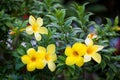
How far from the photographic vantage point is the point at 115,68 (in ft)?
5.43

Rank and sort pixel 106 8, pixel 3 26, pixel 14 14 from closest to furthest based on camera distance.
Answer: pixel 3 26, pixel 14 14, pixel 106 8

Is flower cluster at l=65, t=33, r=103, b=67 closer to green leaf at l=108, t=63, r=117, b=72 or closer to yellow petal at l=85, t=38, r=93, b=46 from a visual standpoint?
yellow petal at l=85, t=38, r=93, b=46

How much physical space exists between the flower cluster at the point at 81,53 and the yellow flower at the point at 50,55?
6 centimetres

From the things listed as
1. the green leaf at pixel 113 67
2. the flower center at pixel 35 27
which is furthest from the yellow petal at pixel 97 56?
the flower center at pixel 35 27

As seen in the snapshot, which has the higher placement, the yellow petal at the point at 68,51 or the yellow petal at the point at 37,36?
the yellow petal at the point at 37,36

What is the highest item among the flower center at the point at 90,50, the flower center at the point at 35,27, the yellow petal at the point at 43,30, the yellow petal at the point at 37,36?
the flower center at the point at 35,27

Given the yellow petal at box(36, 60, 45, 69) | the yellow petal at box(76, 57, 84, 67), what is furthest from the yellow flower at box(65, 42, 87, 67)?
the yellow petal at box(36, 60, 45, 69)

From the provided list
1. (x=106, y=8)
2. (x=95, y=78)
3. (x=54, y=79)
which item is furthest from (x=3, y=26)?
(x=106, y=8)

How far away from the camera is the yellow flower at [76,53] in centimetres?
147

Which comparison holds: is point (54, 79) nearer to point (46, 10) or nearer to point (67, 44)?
point (67, 44)

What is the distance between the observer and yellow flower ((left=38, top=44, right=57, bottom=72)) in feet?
4.95

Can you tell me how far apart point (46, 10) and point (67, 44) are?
34 cm

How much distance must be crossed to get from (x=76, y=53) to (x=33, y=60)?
18 cm

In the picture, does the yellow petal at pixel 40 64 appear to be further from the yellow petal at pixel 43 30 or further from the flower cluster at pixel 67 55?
the yellow petal at pixel 43 30
